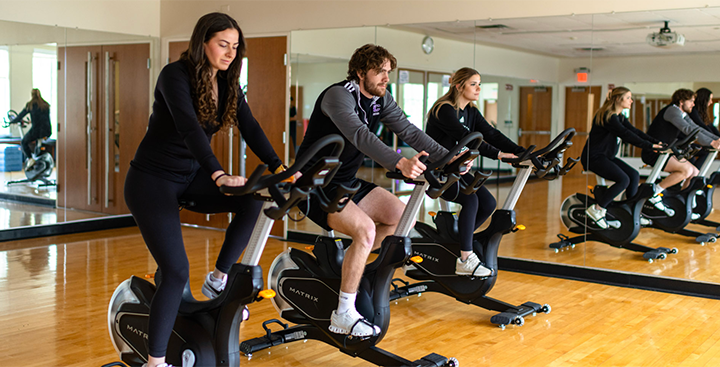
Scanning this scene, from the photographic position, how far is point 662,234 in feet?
18.7

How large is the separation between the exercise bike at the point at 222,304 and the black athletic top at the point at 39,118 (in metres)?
4.06

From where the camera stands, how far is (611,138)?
16.7ft

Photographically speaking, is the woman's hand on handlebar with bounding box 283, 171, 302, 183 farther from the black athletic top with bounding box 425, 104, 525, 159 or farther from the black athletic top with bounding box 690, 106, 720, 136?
the black athletic top with bounding box 690, 106, 720, 136

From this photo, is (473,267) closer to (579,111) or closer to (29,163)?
(579,111)

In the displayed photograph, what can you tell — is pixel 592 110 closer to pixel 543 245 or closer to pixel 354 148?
pixel 543 245

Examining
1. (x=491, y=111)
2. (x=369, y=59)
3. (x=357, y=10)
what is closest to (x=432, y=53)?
(x=491, y=111)

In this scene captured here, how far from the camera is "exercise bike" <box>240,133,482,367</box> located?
2.89m

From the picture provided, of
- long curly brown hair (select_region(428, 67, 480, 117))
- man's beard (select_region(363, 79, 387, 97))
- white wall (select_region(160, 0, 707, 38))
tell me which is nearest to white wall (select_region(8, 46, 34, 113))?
white wall (select_region(160, 0, 707, 38))

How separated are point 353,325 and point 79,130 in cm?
483

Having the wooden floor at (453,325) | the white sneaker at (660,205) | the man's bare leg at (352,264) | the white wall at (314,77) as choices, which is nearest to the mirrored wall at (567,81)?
the white sneaker at (660,205)

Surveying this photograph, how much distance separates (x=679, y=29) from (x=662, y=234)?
1.93 metres

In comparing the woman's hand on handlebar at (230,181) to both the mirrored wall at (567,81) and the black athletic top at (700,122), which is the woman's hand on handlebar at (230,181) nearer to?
the mirrored wall at (567,81)

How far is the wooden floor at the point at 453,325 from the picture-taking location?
3.19 m

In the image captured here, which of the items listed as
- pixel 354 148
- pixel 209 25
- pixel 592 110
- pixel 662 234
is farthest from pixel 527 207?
pixel 209 25
